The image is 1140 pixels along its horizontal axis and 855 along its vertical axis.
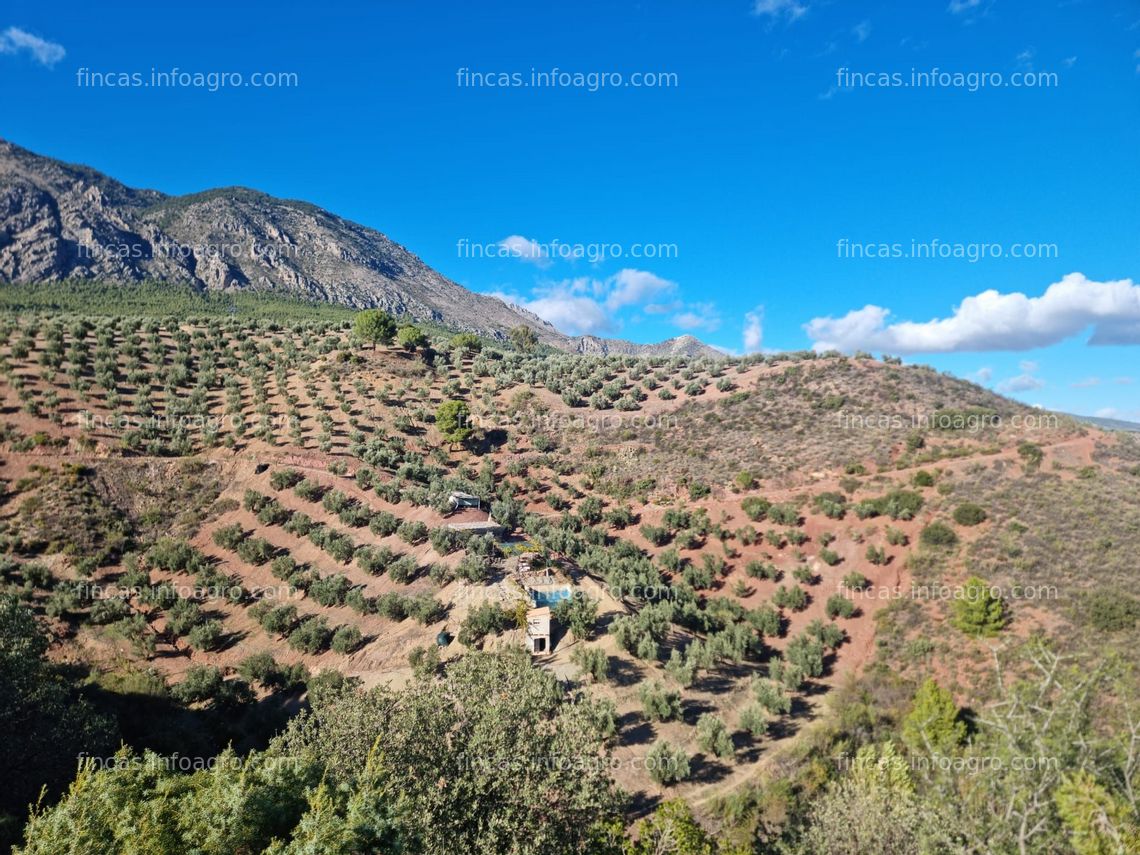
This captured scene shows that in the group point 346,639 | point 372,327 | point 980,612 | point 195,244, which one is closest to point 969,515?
point 980,612

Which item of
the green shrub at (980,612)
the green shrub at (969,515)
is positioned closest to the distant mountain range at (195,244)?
the green shrub at (969,515)

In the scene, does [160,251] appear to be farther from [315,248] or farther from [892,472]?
[892,472]

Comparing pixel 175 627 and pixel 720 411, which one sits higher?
pixel 720 411

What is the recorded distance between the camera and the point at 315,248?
138875 millimetres

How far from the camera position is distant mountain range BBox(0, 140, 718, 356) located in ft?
331

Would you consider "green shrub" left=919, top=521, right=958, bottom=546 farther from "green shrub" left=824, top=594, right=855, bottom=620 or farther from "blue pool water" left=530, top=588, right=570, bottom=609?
"blue pool water" left=530, top=588, right=570, bottom=609

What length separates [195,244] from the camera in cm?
11581

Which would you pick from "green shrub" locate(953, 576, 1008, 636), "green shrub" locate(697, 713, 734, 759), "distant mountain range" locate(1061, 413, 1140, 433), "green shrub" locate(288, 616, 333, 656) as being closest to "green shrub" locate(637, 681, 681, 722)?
"green shrub" locate(697, 713, 734, 759)

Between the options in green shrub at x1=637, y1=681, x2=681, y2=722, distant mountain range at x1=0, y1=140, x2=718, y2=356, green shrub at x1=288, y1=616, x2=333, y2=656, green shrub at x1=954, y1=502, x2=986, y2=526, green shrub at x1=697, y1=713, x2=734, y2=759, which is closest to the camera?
green shrub at x1=697, y1=713, x2=734, y2=759

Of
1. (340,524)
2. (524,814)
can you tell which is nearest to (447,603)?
(340,524)

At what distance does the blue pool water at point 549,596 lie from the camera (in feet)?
83.8

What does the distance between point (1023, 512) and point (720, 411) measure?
25937mm

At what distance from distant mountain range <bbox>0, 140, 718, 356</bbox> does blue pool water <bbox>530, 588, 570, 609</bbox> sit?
111 m

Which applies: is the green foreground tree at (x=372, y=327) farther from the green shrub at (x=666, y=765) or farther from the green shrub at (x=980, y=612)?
the green shrub at (x=980, y=612)
